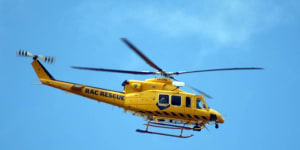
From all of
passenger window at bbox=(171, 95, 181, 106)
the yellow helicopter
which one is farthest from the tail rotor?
passenger window at bbox=(171, 95, 181, 106)

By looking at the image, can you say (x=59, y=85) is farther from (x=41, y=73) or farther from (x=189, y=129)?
(x=189, y=129)

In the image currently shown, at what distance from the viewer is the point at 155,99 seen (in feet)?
66.6

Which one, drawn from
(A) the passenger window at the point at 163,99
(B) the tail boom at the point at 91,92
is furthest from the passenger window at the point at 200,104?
(B) the tail boom at the point at 91,92

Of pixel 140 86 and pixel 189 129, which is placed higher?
pixel 140 86

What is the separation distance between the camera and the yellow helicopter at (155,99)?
66.5ft

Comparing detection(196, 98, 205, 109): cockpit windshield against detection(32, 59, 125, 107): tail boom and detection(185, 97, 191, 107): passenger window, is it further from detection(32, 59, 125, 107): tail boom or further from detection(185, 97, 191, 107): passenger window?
detection(32, 59, 125, 107): tail boom

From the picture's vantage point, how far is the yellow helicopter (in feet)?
66.5

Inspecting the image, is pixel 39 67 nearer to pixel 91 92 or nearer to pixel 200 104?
pixel 91 92

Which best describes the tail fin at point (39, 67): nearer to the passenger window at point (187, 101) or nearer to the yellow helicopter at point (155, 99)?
the yellow helicopter at point (155, 99)

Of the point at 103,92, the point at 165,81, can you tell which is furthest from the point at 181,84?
the point at 103,92

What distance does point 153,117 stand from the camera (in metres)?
20.5

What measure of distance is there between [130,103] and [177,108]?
2300 mm

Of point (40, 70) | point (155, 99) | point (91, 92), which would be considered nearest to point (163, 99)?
point (155, 99)

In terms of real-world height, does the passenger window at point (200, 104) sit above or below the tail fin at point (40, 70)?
below
